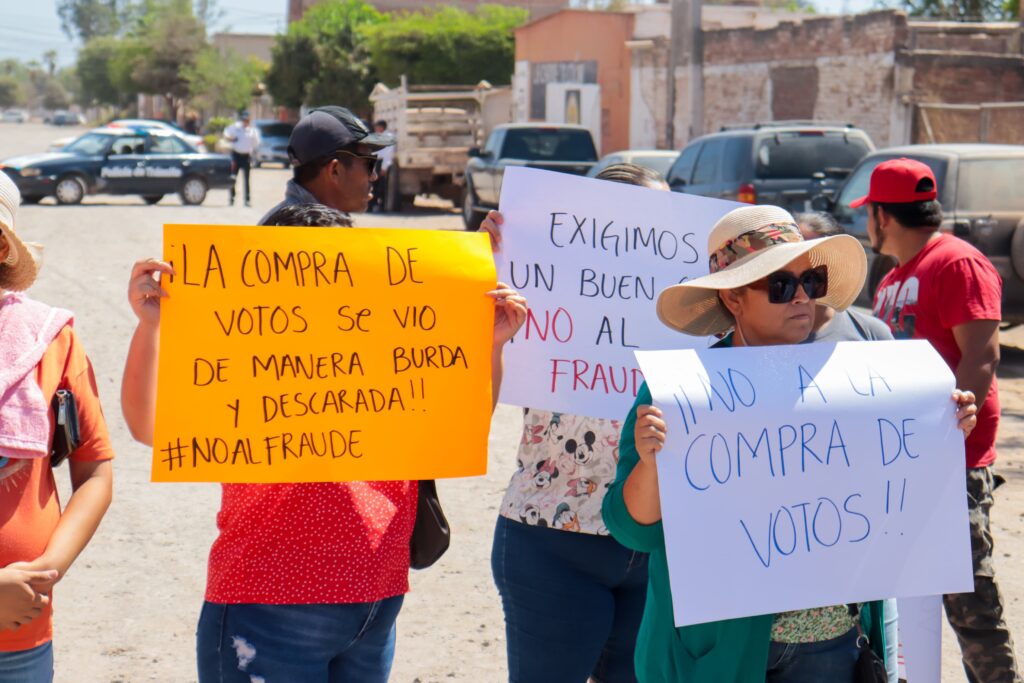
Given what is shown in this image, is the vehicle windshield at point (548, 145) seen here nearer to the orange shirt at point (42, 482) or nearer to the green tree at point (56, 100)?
the orange shirt at point (42, 482)

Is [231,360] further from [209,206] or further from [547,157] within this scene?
[209,206]

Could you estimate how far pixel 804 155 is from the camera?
47.3 feet

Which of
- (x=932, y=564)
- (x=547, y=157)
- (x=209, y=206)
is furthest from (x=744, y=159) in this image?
(x=209, y=206)

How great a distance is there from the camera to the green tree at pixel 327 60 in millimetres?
47531

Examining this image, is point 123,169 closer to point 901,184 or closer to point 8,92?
point 901,184

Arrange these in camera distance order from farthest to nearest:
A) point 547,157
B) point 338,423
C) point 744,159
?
point 547,157 → point 744,159 → point 338,423

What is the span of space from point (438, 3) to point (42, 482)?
225ft

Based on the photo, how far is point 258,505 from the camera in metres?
2.72

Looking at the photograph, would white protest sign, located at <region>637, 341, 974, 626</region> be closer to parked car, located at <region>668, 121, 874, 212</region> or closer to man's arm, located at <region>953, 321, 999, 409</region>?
man's arm, located at <region>953, 321, 999, 409</region>

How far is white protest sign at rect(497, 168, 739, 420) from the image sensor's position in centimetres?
338

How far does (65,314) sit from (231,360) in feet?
1.18

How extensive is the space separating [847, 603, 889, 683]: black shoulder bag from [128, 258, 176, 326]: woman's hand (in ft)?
5.26

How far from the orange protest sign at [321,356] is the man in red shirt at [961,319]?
5.90 ft

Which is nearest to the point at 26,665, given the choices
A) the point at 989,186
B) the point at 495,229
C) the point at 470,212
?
the point at 495,229
